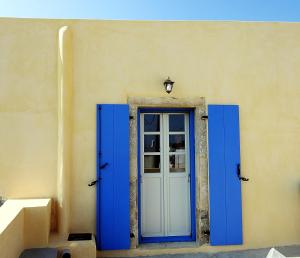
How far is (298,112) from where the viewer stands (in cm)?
452

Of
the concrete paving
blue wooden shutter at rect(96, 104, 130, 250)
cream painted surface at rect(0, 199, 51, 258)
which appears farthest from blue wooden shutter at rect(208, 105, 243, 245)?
cream painted surface at rect(0, 199, 51, 258)

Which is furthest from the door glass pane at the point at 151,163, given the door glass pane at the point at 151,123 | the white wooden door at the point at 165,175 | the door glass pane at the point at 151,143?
the door glass pane at the point at 151,123

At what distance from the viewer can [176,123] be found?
4.53 metres

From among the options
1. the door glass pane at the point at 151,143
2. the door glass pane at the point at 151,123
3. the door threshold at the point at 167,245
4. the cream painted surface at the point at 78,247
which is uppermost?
the door glass pane at the point at 151,123

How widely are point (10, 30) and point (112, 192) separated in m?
2.67

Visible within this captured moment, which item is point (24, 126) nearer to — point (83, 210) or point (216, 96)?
point (83, 210)

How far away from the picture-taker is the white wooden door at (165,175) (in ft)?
14.5

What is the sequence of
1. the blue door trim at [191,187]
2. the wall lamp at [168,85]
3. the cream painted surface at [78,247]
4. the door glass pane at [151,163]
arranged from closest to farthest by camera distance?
1. the cream painted surface at [78,247]
2. the wall lamp at [168,85]
3. the blue door trim at [191,187]
4. the door glass pane at [151,163]

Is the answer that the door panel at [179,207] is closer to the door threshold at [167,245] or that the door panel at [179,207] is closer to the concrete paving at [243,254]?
the door threshold at [167,245]

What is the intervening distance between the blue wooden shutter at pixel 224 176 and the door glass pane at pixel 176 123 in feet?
1.51

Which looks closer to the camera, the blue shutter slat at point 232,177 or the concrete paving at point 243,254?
the concrete paving at point 243,254

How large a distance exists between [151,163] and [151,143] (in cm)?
30

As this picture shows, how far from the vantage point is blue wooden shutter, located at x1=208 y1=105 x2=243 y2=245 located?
4199 mm

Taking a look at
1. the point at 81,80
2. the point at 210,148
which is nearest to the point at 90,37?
the point at 81,80
